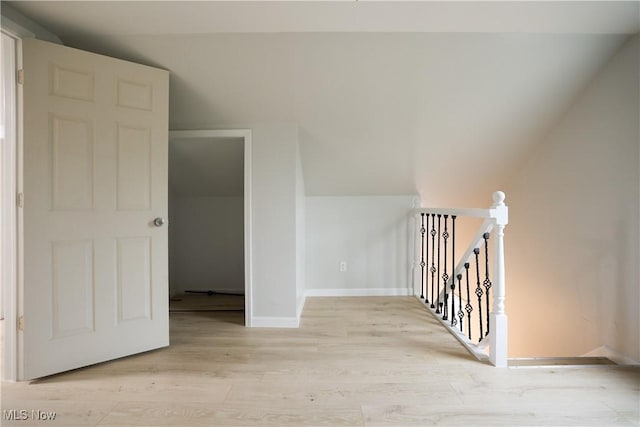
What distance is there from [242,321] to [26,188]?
1.84 meters

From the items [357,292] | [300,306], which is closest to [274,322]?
[300,306]

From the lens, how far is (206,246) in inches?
158

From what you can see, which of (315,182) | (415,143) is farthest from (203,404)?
(415,143)

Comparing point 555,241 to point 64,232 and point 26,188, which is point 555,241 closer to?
→ point 64,232

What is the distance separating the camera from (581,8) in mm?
1995

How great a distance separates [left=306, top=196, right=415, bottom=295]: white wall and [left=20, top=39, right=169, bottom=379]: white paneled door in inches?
70.6

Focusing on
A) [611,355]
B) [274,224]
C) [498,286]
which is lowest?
[611,355]

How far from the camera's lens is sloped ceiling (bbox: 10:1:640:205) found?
2.02 m

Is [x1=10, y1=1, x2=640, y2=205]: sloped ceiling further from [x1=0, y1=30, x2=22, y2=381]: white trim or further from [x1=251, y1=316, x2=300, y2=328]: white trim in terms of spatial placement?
[x1=251, y1=316, x2=300, y2=328]: white trim

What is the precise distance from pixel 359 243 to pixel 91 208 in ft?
8.51

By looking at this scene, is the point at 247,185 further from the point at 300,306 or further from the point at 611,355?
the point at 611,355

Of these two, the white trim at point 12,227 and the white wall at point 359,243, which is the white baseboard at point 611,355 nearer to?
the white wall at point 359,243

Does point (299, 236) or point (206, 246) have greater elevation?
point (299, 236)

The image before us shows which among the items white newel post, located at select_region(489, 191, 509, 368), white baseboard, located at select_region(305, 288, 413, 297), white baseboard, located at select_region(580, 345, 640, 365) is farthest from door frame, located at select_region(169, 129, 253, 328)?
white baseboard, located at select_region(580, 345, 640, 365)
